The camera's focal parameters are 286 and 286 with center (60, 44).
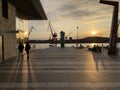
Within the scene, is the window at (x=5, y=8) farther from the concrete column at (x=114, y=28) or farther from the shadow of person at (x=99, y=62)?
the concrete column at (x=114, y=28)

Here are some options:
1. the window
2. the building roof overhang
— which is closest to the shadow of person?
the building roof overhang

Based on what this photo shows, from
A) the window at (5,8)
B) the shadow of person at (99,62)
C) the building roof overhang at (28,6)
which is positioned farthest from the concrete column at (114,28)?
the window at (5,8)

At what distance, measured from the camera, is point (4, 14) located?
84.2 feet

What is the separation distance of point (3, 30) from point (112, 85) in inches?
582

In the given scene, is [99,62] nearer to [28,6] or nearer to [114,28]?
[28,6]

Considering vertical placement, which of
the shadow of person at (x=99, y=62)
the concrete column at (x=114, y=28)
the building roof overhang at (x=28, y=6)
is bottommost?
the shadow of person at (x=99, y=62)

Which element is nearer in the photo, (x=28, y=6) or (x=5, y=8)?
(x=5, y=8)

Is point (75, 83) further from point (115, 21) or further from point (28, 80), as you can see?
point (115, 21)

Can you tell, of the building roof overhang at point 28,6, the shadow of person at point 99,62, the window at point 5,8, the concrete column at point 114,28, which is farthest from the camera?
the concrete column at point 114,28

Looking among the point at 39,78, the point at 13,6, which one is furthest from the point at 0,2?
the point at 39,78

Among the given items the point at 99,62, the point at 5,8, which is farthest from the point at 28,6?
the point at 99,62

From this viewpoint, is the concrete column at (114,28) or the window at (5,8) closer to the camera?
the window at (5,8)

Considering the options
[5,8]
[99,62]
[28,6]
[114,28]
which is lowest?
[99,62]

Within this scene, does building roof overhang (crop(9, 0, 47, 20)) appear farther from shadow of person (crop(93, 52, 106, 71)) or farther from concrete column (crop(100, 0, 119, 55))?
concrete column (crop(100, 0, 119, 55))
